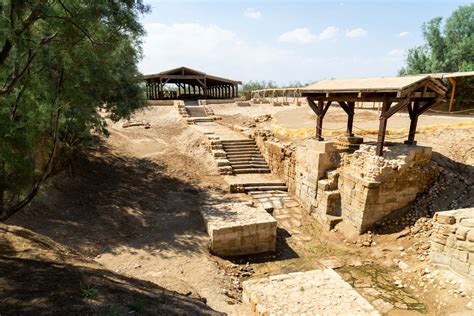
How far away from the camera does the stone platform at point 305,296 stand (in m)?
5.26

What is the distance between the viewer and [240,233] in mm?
8266

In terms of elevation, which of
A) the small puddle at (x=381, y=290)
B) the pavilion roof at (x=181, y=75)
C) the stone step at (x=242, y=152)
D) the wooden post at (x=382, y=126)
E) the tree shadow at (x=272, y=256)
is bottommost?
the tree shadow at (x=272, y=256)

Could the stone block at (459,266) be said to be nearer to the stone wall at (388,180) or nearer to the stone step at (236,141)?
the stone wall at (388,180)

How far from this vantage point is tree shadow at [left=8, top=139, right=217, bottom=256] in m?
8.05

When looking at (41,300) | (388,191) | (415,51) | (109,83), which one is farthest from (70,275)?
(415,51)

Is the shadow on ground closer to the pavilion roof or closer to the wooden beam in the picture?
the wooden beam

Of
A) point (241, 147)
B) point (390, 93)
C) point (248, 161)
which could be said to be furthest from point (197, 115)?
point (390, 93)

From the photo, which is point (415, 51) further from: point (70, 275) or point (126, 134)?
point (70, 275)

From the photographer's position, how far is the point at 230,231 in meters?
8.14

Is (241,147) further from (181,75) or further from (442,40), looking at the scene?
(442,40)

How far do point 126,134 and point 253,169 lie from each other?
368 inches

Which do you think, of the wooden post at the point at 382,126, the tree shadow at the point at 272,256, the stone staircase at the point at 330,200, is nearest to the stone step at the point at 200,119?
the stone staircase at the point at 330,200

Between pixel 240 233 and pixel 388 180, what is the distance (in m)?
4.70

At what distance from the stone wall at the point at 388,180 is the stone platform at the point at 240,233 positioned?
2828 millimetres
